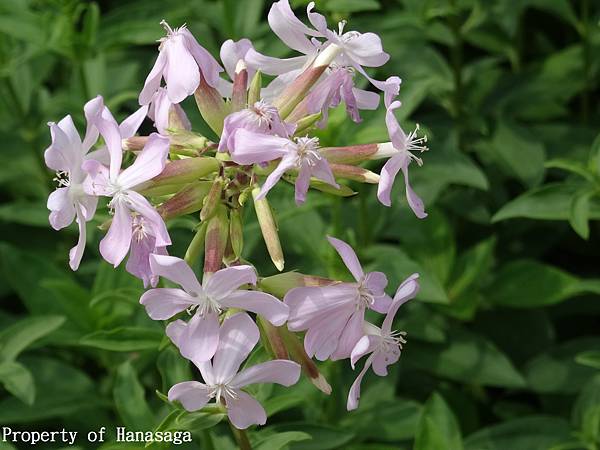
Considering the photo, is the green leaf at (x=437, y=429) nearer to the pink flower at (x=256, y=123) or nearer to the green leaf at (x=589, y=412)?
the green leaf at (x=589, y=412)

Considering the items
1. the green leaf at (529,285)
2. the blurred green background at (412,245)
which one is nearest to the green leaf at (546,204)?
the blurred green background at (412,245)

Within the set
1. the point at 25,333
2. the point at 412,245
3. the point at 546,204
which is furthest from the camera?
the point at 412,245

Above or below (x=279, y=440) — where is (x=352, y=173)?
above

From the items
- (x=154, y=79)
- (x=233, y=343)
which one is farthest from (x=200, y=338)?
(x=154, y=79)

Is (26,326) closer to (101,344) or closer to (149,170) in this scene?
(101,344)

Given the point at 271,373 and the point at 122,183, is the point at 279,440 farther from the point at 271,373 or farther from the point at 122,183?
the point at 122,183

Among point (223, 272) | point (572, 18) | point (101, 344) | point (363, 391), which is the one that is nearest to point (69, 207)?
point (223, 272)
